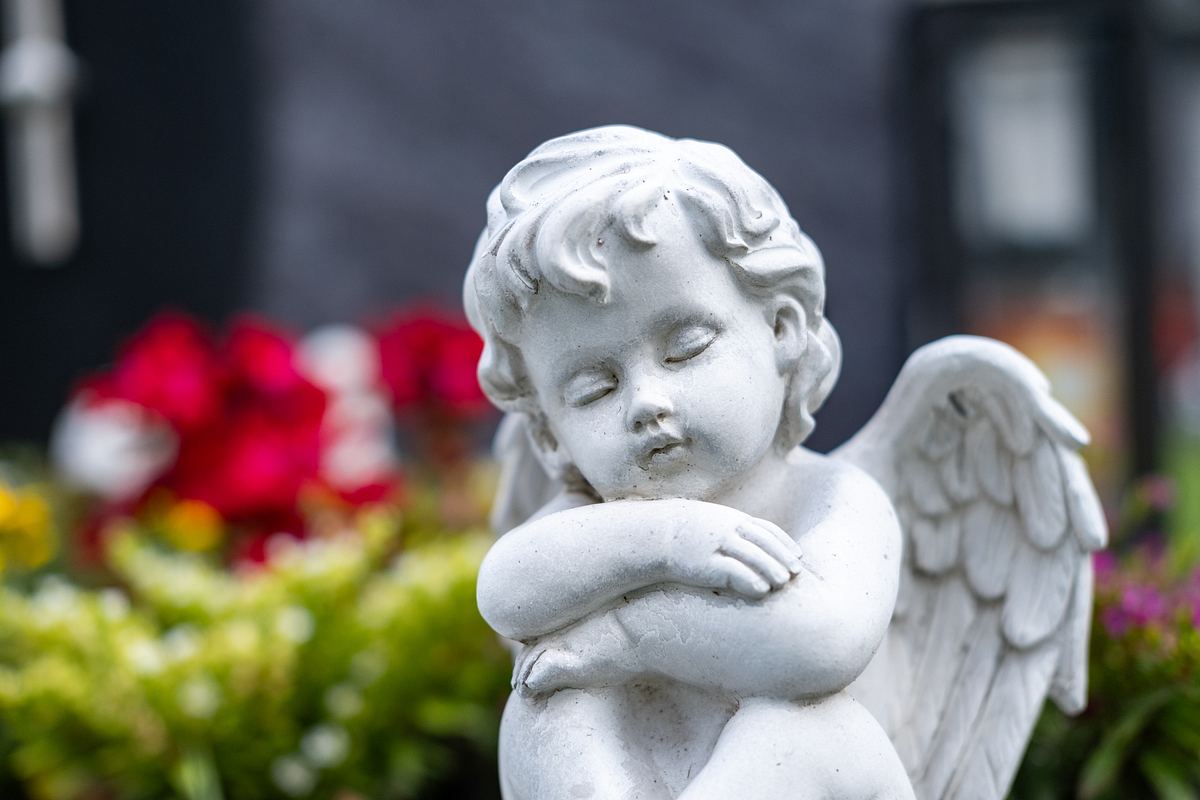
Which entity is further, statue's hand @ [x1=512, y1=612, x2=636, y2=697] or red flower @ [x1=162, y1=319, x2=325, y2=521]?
red flower @ [x1=162, y1=319, x2=325, y2=521]

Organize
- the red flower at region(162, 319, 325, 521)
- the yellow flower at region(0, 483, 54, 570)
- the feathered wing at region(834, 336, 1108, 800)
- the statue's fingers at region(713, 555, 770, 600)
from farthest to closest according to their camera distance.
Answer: the red flower at region(162, 319, 325, 521) → the yellow flower at region(0, 483, 54, 570) → the feathered wing at region(834, 336, 1108, 800) → the statue's fingers at region(713, 555, 770, 600)

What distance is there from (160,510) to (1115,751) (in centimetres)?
195

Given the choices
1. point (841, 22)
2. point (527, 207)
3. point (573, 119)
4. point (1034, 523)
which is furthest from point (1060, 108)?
point (527, 207)

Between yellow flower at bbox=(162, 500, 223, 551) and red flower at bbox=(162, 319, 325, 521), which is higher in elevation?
red flower at bbox=(162, 319, 325, 521)

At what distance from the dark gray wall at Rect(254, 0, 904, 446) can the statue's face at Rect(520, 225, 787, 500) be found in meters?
3.07

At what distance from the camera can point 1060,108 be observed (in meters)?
4.81

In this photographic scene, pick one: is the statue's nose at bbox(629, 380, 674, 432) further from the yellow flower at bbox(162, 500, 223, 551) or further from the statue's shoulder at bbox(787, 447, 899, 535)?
the yellow flower at bbox(162, 500, 223, 551)

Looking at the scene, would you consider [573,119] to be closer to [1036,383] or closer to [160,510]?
[160,510]

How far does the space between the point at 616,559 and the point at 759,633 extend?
14 centimetres

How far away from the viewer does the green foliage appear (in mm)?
2236

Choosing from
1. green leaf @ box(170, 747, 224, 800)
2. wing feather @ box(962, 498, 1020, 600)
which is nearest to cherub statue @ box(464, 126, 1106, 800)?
wing feather @ box(962, 498, 1020, 600)

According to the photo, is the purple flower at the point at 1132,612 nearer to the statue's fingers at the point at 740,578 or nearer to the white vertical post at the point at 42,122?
the statue's fingers at the point at 740,578

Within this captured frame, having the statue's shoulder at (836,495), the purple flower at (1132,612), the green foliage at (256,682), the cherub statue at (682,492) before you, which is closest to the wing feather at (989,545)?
the cherub statue at (682,492)

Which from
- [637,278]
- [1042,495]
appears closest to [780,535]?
[637,278]
